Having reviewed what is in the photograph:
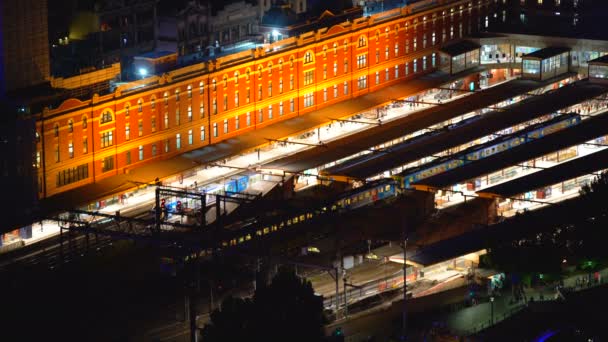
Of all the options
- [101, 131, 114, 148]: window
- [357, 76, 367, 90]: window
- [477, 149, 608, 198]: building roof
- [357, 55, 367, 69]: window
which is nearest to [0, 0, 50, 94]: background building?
[101, 131, 114, 148]: window

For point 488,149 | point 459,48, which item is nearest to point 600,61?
point 459,48

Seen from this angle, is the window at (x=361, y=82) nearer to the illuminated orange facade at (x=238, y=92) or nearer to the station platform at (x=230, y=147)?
the illuminated orange facade at (x=238, y=92)

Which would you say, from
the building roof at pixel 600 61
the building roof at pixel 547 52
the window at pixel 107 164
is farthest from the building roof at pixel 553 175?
the window at pixel 107 164

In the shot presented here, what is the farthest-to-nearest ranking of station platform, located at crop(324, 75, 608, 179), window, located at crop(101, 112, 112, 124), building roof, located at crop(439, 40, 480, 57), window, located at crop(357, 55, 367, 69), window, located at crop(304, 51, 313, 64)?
building roof, located at crop(439, 40, 480, 57) < window, located at crop(357, 55, 367, 69) < window, located at crop(304, 51, 313, 64) < station platform, located at crop(324, 75, 608, 179) < window, located at crop(101, 112, 112, 124)

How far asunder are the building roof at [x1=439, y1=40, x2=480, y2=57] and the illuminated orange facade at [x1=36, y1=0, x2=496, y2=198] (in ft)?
3.41

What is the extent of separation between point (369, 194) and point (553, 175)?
1273 centimetres

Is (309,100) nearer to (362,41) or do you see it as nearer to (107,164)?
(362,41)

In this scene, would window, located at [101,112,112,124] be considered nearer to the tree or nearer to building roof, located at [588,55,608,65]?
the tree

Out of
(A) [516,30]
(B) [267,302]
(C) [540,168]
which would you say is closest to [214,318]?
(B) [267,302]

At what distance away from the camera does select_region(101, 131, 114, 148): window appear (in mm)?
125750

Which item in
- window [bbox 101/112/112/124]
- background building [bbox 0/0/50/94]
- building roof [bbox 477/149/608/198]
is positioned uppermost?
background building [bbox 0/0/50/94]

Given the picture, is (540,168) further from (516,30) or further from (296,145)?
(516,30)

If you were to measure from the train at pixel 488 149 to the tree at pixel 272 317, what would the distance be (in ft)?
94.3

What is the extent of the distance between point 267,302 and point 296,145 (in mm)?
42526
